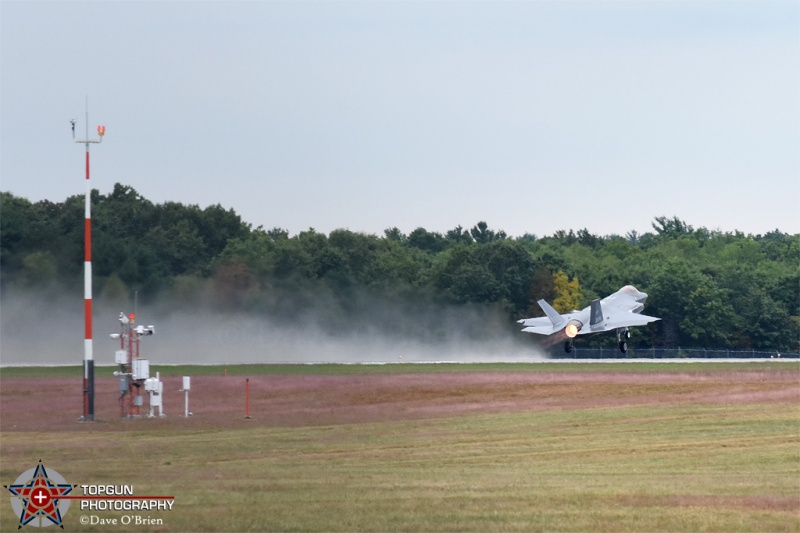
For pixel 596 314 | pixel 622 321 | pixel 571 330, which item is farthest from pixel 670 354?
pixel 596 314

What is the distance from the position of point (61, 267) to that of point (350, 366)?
1986 centimetres

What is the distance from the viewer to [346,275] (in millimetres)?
79625

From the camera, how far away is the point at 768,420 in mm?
38219

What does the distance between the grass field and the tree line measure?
997 centimetres

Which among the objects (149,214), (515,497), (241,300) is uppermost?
(149,214)

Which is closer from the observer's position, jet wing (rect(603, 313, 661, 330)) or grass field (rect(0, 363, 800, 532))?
grass field (rect(0, 363, 800, 532))

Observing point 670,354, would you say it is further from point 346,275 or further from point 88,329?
point 88,329

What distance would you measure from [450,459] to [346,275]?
5091 centimetres

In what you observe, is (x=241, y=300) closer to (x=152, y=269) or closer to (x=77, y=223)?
(x=152, y=269)

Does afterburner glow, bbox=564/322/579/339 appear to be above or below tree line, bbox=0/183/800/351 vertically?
below

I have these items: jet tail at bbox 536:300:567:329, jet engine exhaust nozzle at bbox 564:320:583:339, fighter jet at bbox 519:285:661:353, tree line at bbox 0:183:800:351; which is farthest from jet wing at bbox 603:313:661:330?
tree line at bbox 0:183:800:351

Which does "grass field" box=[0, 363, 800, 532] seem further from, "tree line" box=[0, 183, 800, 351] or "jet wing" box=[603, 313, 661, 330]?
"tree line" box=[0, 183, 800, 351]

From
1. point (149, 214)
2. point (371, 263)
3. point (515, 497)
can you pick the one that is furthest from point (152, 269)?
point (515, 497)

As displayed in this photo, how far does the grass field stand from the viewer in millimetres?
21234
